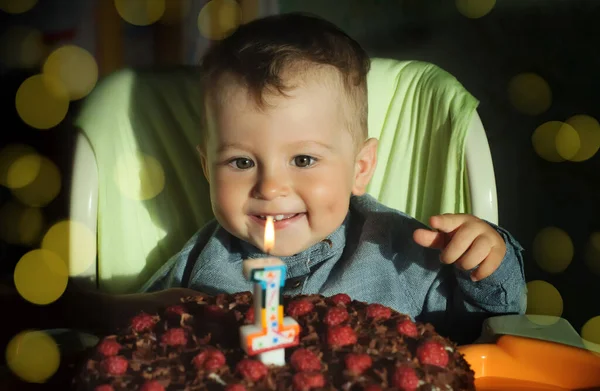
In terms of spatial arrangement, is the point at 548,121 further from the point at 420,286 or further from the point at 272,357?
the point at 272,357

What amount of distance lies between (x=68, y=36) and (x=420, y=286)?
17.4 inches

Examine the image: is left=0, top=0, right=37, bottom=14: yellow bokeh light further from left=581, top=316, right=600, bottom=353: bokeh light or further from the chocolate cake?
left=581, top=316, right=600, bottom=353: bokeh light

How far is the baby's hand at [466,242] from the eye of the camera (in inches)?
23.4

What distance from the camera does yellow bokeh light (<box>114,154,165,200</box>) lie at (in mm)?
784

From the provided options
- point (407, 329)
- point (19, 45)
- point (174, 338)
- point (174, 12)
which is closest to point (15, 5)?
point (19, 45)

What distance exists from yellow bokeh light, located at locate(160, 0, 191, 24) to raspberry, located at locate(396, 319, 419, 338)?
1.22ft

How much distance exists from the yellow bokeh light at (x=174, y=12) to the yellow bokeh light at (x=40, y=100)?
13 cm

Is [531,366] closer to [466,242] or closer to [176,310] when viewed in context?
[466,242]

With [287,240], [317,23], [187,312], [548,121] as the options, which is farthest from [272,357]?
[548,121]

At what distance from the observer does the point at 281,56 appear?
596mm

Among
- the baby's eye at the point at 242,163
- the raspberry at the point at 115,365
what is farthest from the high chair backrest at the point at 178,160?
the raspberry at the point at 115,365

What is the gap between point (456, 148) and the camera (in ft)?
2.47

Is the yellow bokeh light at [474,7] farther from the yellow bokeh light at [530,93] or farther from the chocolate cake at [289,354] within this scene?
the chocolate cake at [289,354]

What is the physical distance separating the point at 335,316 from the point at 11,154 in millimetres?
386
